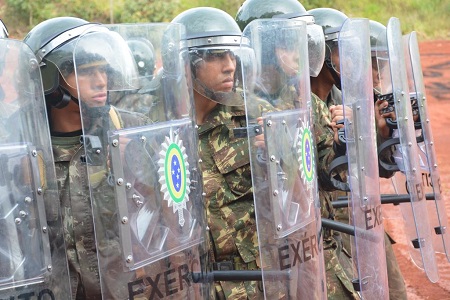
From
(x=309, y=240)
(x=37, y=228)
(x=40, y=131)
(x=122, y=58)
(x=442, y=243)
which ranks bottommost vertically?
(x=442, y=243)

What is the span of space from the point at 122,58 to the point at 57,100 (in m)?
0.59

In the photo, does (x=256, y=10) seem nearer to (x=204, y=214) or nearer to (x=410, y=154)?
(x=410, y=154)

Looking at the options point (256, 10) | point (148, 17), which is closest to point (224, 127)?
point (256, 10)

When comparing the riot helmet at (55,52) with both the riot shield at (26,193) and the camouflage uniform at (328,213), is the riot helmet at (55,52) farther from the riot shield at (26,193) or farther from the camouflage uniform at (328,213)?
the camouflage uniform at (328,213)

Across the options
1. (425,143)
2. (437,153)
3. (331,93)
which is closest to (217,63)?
(331,93)

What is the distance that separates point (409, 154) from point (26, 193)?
289 centimetres

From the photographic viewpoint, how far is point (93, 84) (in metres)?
2.79

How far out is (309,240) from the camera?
11.9 feet

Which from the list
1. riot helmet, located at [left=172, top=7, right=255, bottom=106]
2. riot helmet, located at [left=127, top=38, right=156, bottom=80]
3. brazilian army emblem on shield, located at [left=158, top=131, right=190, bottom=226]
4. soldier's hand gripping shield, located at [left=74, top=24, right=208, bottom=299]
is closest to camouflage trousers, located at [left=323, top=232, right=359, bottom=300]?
riot helmet, located at [left=172, top=7, right=255, bottom=106]

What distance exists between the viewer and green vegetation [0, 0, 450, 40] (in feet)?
74.6

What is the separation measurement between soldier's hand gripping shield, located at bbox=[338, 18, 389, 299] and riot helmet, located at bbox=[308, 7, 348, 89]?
2.58 feet

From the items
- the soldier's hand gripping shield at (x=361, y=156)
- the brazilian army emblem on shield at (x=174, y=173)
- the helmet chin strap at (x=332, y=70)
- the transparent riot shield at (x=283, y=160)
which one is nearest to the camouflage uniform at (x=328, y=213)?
the helmet chin strap at (x=332, y=70)

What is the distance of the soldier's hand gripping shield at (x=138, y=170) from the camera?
2746mm

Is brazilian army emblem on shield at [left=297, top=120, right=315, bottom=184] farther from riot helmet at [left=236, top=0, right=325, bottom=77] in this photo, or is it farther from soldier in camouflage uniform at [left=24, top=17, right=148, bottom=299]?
riot helmet at [left=236, top=0, right=325, bottom=77]
